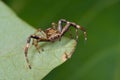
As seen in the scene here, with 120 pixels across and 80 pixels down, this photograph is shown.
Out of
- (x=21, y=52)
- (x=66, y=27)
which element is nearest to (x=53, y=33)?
(x=66, y=27)

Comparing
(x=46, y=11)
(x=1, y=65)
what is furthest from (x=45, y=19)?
(x=1, y=65)

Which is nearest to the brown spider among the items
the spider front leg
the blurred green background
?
the spider front leg

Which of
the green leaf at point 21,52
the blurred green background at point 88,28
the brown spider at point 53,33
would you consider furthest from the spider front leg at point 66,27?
the green leaf at point 21,52

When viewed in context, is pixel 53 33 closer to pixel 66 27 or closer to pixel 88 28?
pixel 66 27

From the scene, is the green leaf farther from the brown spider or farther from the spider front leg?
the spider front leg

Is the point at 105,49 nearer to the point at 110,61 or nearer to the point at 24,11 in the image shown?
the point at 110,61
